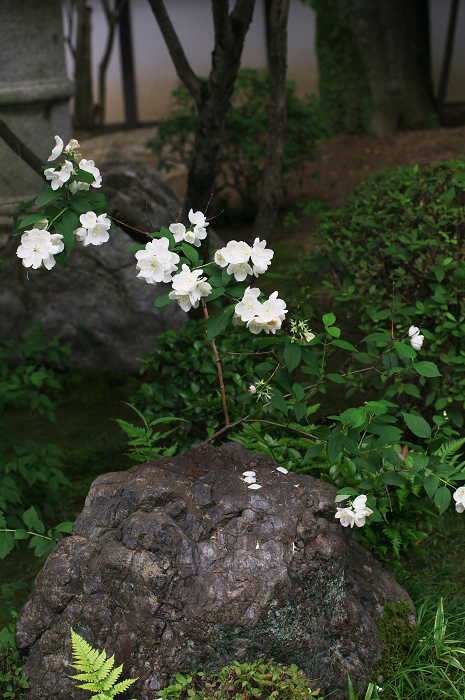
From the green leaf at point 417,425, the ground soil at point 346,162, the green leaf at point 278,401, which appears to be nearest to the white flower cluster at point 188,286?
the green leaf at point 278,401

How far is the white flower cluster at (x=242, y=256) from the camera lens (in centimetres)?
191

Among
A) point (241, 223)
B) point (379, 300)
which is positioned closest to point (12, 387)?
point (379, 300)

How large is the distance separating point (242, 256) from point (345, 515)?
0.88m

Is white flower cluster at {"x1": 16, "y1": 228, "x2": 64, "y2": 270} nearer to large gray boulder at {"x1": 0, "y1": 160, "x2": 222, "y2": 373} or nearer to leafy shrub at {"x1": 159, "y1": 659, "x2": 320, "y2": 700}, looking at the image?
leafy shrub at {"x1": 159, "y1": 659, "x2": 320, "y2": 700}

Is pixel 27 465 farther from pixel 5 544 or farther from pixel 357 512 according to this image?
pixel 357 512

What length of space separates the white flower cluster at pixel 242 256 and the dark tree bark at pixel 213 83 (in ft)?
5.50

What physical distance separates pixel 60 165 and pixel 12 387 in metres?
1.31

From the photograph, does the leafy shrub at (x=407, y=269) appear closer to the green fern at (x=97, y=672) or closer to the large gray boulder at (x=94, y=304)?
the green fern at (x=97, y=672)

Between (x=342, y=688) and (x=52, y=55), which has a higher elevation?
(x=52, y=55)

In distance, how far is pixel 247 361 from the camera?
9.96 ft

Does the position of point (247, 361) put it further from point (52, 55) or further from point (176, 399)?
point (52, 55)

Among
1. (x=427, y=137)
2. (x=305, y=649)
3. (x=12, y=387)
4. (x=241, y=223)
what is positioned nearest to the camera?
(x=305, y=649)

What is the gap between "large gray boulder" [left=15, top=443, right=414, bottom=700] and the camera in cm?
187

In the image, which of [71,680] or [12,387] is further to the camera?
[12,387]
